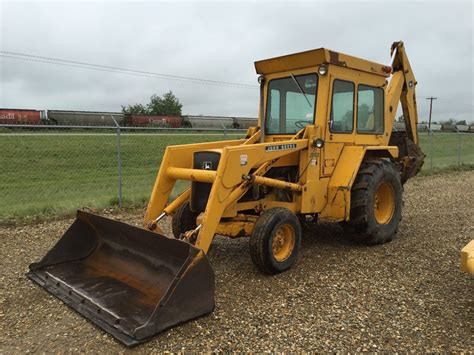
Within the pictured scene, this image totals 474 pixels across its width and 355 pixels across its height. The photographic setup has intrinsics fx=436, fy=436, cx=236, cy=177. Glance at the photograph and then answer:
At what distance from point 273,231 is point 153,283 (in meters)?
1.39

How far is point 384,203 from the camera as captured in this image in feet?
21.5

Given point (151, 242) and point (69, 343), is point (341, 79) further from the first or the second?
point (69, 343)

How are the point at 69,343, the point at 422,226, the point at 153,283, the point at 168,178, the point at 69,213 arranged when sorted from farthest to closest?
the point at 69,213, the point at 422,226, the point at 168,178, the point at 153,283, the point at 69,343

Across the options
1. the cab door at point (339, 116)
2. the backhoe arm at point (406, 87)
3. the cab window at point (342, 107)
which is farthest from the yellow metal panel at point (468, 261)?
the backhoe arm at point (406, 87)

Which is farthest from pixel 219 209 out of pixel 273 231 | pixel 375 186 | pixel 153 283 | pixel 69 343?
pixel 375 186

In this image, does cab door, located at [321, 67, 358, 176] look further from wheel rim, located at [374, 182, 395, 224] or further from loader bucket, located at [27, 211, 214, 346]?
loader bucket, located at [27, 211, 214, 346]

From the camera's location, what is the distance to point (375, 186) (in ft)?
19.4

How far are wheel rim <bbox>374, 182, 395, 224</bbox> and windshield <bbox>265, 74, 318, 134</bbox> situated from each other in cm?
164

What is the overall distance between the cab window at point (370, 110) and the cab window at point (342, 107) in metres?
0.20

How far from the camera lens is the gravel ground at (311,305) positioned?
11.7 ft

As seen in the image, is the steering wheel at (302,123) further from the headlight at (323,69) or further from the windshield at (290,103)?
the headlight at (323,69)

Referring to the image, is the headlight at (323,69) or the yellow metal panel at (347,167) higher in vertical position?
the headlight at (323,69)

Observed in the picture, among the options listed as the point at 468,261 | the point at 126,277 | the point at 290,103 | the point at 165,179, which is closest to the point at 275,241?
the point at 165,179

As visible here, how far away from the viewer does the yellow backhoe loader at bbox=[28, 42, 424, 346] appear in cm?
397
